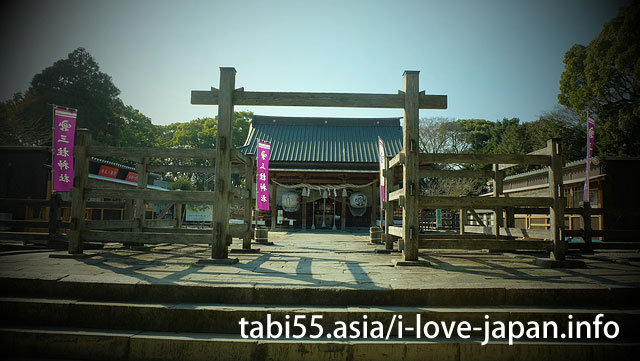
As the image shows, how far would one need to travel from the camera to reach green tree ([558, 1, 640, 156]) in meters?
13.3

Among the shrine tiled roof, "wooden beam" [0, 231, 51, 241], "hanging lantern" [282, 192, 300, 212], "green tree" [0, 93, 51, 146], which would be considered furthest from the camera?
Answer: the shrine tiled roof

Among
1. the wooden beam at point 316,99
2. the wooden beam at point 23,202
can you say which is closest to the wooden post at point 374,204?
the wooden beam at point 316,99

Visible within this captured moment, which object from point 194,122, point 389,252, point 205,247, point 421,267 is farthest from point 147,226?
point 194,122

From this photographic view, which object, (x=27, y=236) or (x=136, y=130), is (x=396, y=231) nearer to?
(x=27, y=236)

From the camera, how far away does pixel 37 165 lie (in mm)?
12422

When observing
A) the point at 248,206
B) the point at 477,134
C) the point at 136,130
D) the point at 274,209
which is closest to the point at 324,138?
the point at 274,209

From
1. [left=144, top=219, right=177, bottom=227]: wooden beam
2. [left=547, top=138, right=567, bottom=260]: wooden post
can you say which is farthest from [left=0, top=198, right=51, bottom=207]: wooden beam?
[left=547, top=138, right=567, bottom=260]: wooden post

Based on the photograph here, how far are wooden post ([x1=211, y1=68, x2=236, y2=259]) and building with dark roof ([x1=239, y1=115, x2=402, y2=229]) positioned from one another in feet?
40.4

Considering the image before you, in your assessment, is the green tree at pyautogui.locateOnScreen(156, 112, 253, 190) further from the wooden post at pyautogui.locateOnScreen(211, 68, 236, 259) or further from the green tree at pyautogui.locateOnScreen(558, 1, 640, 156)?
the wooden post at pyautogui.locateOnScreen(211, 68, 236, 259)

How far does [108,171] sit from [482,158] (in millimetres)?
17592

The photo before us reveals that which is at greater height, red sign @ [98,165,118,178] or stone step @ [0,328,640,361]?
red sign @ [98,165,118,178]

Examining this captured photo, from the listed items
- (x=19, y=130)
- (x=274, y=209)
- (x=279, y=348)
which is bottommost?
(x=279, y=348)

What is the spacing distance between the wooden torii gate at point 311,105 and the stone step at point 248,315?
66.9 inches

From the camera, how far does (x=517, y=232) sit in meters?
5.91
